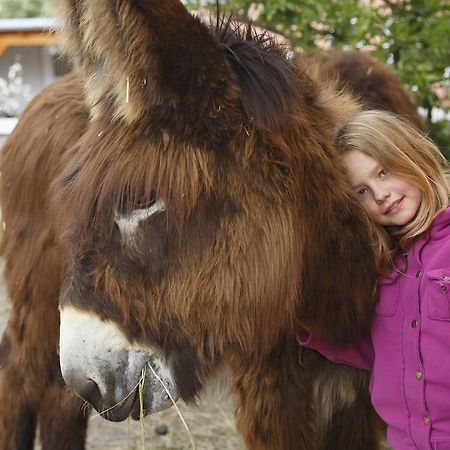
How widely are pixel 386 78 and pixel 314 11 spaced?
0.96m

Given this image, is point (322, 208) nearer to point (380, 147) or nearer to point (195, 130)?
point (380, 147)

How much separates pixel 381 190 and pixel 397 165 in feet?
0.28

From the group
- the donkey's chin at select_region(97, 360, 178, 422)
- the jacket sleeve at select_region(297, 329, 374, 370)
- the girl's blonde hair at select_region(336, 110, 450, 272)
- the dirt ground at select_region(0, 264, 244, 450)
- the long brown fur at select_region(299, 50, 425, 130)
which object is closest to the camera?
the donkey's chin at select_region(97, 360, 178, 422)

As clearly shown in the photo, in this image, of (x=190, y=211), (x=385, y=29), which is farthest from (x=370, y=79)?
(x=190, y=211)

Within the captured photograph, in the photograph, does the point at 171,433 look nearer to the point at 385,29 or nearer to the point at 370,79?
the point at 370,79

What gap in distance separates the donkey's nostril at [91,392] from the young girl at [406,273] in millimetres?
826

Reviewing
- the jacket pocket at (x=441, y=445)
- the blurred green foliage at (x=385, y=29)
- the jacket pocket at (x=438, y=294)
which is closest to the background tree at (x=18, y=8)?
the blurred green foliage at (x=385, y=29)

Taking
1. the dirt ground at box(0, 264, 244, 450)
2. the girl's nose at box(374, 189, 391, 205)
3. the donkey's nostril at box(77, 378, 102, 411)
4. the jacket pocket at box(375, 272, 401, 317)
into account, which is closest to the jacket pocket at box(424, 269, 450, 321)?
the jacket pocket at box(375, 272, 401, 317)

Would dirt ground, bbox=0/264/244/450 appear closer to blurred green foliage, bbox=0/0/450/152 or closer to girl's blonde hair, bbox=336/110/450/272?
girl's blonde hair, bbox=336/110/450/272

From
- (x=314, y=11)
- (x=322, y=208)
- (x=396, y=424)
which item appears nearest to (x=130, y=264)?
(x=322, y=208)

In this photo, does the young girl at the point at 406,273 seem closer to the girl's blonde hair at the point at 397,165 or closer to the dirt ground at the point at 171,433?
the girl's blonde hair at the point at 397,165

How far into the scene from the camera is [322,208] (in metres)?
1.80

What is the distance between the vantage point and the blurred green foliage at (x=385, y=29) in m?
3.69

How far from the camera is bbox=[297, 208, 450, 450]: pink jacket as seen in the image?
1792 millimetres
